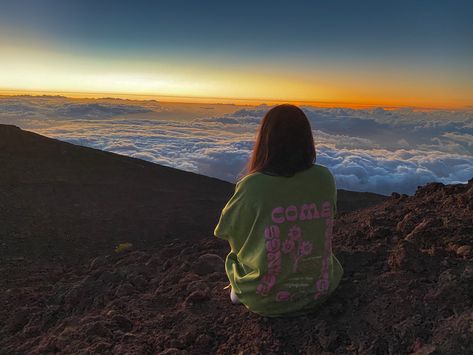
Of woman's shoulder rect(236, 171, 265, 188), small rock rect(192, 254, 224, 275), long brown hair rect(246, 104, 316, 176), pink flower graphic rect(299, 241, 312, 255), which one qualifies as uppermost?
long brown hair rect(246, 104, 316, 176)

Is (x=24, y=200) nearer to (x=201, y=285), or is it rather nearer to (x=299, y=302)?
(x=201, y=285)

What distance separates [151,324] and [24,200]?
771 centimetres

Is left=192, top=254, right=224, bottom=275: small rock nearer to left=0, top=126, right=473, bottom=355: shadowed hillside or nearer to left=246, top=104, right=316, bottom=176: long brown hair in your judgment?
left=0, top=126, right=473, bottom=355: shadowed hillside

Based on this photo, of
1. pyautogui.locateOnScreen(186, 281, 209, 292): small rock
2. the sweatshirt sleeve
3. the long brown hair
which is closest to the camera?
the long brown hair

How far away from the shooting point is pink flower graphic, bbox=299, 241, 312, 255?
2.94m

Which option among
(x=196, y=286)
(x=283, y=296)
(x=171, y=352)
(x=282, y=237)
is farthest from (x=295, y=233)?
(x=196, y=286)

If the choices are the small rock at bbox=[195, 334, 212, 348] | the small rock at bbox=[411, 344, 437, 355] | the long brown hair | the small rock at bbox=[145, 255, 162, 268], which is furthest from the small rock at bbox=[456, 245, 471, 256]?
the small rock at bbox=[145, 255, 162, 268]

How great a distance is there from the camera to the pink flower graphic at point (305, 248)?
294cm

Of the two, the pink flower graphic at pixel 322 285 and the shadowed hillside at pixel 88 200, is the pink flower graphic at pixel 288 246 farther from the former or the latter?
the shadowed hillside at pixel 88 200

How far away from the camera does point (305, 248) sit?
2957 mm

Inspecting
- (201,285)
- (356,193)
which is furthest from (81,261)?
(356,193)

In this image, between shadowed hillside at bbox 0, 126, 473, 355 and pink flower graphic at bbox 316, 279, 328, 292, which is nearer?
shadowed hillside at bbox 0, 126, 473, 355

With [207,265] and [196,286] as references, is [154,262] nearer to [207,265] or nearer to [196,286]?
[207,265]

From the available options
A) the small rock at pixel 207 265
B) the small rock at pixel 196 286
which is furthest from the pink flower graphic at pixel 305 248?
the small rock at pixel 207 265
